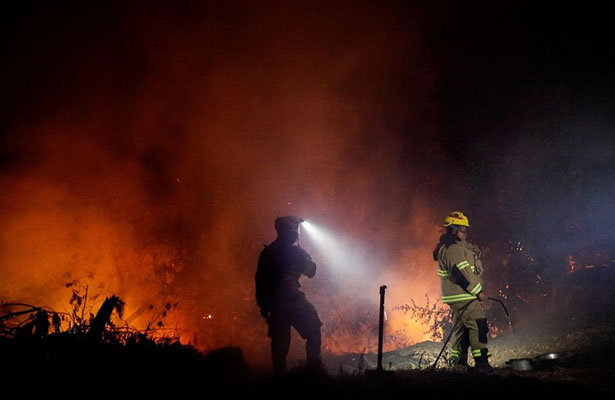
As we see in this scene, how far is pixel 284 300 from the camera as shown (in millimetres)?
5176

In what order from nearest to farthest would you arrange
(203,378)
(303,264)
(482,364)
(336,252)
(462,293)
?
(203,378)
(303,264)
(482,364)
(462,293)
(336,252)

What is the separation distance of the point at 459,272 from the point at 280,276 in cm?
268

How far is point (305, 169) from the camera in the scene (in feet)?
50.4

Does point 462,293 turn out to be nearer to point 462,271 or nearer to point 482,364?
point 462,271

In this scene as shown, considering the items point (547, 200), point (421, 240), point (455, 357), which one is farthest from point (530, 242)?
point (455, 357)

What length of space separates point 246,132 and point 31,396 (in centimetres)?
1304

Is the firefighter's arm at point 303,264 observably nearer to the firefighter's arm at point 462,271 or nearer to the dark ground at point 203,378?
the dark ground at point 203,378

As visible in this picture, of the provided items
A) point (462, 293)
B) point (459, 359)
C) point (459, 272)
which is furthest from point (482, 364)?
point (459, 272)

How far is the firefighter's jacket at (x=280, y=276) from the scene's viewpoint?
519 cm

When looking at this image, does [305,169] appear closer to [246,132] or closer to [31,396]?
[246,132]

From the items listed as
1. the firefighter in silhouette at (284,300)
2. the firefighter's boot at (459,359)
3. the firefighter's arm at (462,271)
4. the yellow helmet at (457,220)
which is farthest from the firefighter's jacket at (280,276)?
the firefighter's boot at (459,359)

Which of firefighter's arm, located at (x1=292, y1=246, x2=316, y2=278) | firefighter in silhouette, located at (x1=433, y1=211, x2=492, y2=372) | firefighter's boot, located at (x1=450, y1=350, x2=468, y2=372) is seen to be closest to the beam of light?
firefighter in silhouette, located at (x1=433, y1=211, x2=492, y2=372)

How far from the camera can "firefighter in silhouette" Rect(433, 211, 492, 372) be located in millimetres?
5918

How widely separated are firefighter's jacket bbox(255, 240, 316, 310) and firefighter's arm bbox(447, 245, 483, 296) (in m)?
2.23
